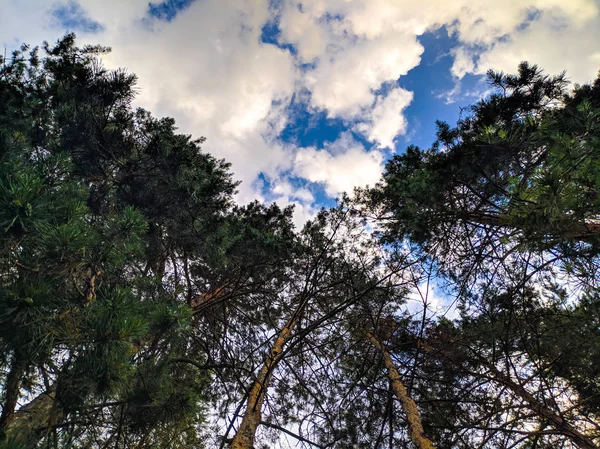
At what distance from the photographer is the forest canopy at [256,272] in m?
1.97

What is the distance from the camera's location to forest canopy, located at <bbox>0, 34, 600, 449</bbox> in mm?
1974

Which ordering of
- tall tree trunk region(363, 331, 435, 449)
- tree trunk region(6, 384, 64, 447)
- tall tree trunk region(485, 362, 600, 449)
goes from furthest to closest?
tall tree trunk region(363, 331, 435, 449)
tall tree trunk region(485, 362, 600, 449)
tree trunk region(6, 384, 64, 447)

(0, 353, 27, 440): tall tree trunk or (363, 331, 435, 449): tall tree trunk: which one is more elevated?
(363, 331, 435, 449): tall tree trunk

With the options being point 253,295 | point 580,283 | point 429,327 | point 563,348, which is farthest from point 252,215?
point 563,348

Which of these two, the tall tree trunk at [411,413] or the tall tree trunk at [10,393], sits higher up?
the tall tree trunk at [411,413]

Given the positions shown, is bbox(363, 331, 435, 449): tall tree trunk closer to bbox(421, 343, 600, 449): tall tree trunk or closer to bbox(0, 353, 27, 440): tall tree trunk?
bbox(421, 343, 600, 449): tall tree trunk

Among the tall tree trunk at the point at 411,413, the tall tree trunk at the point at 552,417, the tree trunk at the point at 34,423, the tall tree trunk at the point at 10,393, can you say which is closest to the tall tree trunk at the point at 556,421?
the tall tree trunk at the point at 552,417

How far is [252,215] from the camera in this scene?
6277 millimetres

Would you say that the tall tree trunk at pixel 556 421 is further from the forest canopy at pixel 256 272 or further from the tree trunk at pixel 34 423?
the tree trunk at pixel 34 423

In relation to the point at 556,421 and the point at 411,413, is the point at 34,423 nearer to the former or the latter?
the point at 411,413

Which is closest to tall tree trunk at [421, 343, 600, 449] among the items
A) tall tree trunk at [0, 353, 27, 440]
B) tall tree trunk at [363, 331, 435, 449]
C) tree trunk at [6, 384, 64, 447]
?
tall tree trunk at [363, 331, 435, 449]

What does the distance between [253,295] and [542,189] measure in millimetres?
4909

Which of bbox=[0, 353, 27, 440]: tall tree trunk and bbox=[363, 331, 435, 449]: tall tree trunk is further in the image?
bbox=[363, 331, 435, 449]: tall tree trunk

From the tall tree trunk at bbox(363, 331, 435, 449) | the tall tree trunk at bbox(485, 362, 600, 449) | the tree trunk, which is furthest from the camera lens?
the tall tree trunk at bbox(363, 331, 435, 449)
